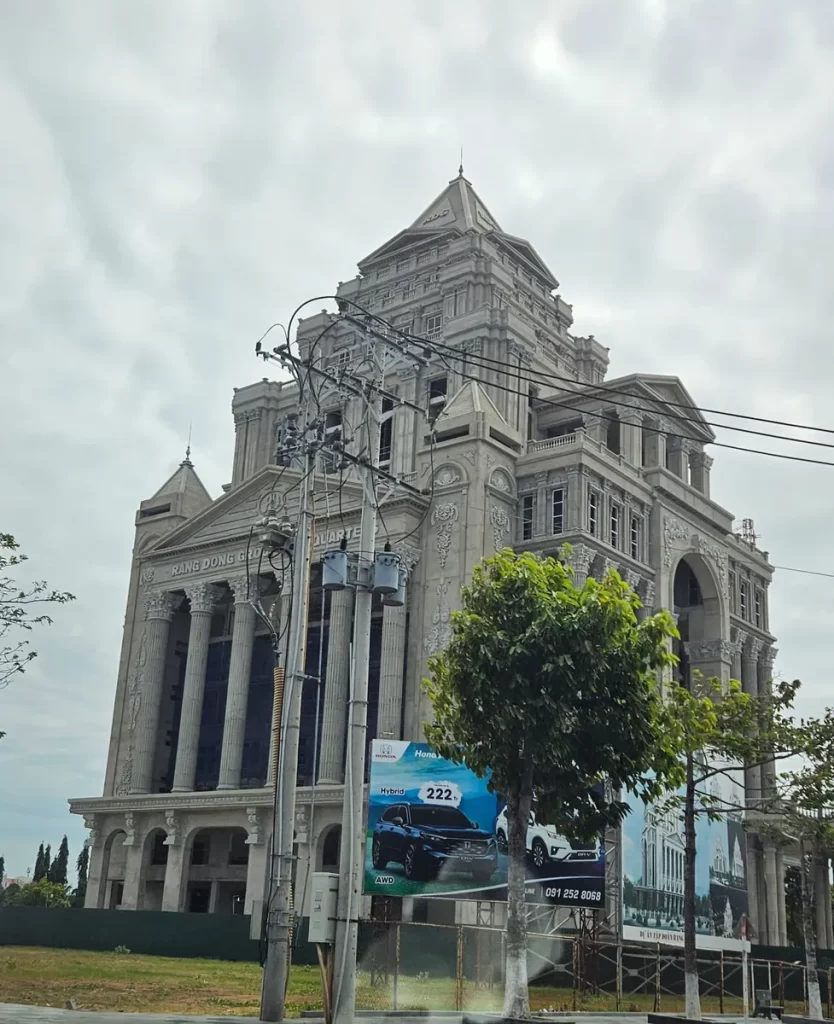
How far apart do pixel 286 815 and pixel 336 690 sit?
3400cm

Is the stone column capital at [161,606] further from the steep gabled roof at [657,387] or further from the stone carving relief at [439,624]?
the steep gabled roof at [657,387]

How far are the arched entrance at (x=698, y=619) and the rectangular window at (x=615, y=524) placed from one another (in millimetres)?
7749

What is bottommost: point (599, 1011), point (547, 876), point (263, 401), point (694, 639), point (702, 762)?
point (599, 1011)

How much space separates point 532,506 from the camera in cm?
6041

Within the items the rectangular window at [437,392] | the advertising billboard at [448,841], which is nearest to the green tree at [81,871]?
the rectangular window at [437,392]

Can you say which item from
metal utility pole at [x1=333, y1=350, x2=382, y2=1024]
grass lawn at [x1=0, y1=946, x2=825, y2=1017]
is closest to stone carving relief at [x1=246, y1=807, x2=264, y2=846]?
A: grass lawn at [x1=0, y1=946, x2=825, y2=1017]

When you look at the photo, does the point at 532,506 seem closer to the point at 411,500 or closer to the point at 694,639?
the point at 411,500

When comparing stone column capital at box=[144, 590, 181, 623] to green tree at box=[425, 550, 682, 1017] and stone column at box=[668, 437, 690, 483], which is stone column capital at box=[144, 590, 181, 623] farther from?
green tree at box=[425, 550, 682, 1017]

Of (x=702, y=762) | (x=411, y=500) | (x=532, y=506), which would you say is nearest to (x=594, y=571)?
(x=532, y=506)

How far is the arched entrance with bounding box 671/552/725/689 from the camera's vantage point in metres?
69.9

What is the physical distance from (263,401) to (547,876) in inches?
1779

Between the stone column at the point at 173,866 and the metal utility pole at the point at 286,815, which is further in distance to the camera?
the stone column at the point at 173,866

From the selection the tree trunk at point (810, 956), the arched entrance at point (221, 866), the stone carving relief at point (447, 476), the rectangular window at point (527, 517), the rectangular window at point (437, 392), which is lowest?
the tree trunk at point (810, 956)

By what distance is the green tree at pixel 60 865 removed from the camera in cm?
12462
